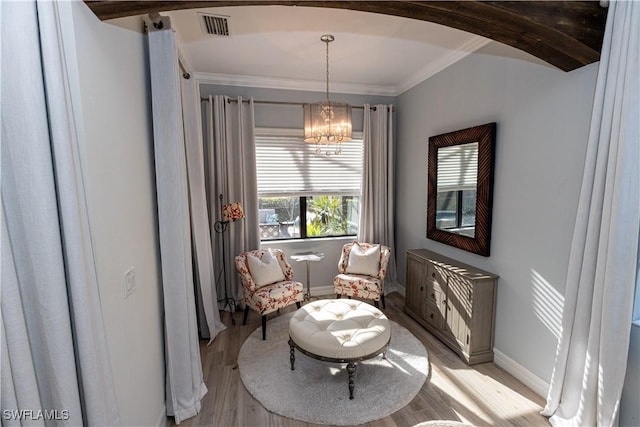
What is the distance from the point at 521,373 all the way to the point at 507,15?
102 inches

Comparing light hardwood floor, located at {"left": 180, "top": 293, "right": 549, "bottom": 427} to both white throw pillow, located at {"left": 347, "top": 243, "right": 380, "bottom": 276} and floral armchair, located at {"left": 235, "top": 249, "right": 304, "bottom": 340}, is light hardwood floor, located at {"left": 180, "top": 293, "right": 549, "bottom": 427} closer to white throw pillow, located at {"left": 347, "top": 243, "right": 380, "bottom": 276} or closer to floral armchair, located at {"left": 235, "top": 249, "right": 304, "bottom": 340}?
floral armchair, located at {"left": 235, "top": 249, "right": 304, "bottom": 340}

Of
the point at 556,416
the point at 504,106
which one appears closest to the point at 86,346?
the point at 556,416

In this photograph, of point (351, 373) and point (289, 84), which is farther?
point (289, 84)

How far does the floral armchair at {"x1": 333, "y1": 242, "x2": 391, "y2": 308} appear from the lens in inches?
140

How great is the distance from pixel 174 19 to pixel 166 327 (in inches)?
93.5

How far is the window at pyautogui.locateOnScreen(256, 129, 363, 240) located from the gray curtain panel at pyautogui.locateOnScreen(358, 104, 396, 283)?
193 mm

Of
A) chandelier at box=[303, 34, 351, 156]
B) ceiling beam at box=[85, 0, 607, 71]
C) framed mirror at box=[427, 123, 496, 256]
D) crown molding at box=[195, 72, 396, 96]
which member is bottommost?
framed mirror at box=[427, 123, 496, 256]

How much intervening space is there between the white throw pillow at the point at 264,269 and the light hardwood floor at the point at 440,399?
0.78 metres

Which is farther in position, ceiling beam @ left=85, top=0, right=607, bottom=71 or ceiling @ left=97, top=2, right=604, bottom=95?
ceiling @ left=97, top=2, right=604, bottom=95

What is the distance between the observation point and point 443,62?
3.28m

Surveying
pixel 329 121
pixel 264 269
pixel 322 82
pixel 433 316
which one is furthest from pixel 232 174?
pixel 433 316

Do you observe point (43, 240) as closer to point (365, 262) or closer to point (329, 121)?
point (329, 121)

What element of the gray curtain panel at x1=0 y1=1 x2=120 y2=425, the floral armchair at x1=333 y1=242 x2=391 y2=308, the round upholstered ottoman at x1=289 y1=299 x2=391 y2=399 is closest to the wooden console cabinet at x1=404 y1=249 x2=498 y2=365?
the floral armchair at x1=333 y1=242 x2=391 y2=308

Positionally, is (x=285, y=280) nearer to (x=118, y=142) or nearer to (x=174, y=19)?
(x=118, y=142)
